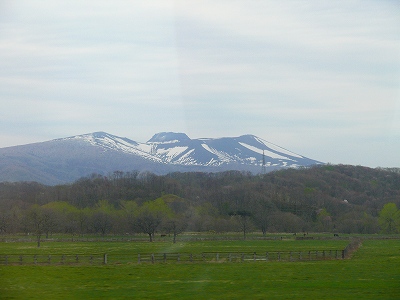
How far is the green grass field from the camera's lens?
31406 mm

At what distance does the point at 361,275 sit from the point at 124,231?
282 ft

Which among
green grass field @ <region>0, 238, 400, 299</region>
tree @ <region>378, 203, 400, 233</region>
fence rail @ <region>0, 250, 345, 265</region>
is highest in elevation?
tree @ <region>378, 203, 400, 233</region>

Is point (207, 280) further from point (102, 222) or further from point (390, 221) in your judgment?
point (390, 221)

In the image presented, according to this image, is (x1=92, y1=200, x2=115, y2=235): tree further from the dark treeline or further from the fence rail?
the fence rail

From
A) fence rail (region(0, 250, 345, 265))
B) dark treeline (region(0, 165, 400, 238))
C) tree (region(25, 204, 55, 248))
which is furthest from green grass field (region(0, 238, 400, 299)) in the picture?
dark treeline (region(0, 165, 400, 238))

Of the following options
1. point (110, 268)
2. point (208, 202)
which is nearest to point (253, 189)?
point (208, 202)

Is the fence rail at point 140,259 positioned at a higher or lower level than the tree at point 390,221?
lower

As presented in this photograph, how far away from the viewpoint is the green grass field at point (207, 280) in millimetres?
31406

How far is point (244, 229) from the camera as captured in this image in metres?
121

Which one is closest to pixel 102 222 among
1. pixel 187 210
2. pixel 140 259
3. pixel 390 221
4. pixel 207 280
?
pixel 187 210

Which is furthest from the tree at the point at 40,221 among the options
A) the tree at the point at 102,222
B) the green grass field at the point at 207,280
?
the green grass field at the point at 207,280

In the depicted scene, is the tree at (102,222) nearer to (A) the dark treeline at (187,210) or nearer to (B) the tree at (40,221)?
(A) the dark treeline at (187,210)

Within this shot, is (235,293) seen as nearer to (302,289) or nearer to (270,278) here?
(302,289)

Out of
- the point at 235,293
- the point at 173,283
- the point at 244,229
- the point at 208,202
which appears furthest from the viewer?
the point at 208,202
